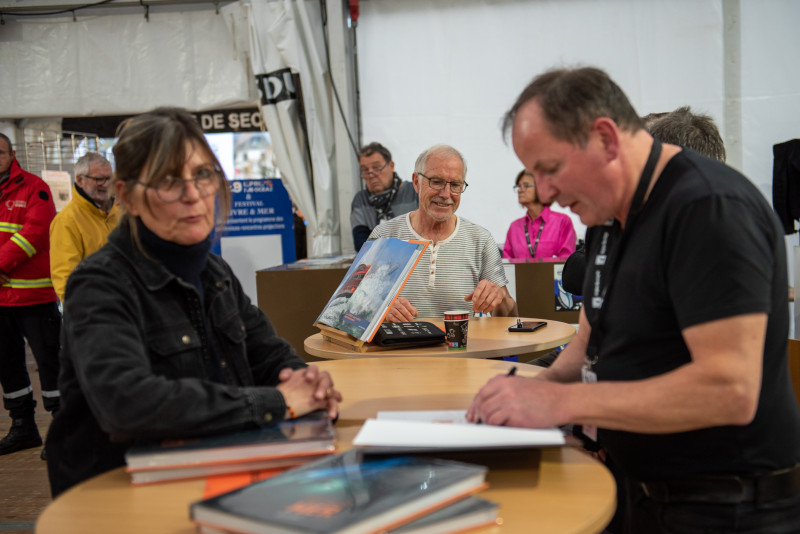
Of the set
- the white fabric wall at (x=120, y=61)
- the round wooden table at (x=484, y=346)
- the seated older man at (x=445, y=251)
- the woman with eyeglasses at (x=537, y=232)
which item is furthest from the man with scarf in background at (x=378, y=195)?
the round wooden table at (x=484, y=346)

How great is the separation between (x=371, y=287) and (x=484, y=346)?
46 cm

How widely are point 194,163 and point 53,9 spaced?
6198 mm

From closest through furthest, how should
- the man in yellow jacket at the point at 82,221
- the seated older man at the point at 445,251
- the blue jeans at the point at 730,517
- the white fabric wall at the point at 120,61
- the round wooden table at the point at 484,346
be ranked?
1. the blue jeans at the point at 730,517
2. the round wooden table at the point at 484,346
3. the seated older man at the point at 445,251
4. the man in yellow jacket at the point at 82,221
5. the white fabric wall at the point at 120,61

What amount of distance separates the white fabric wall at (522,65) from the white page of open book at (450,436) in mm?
5003

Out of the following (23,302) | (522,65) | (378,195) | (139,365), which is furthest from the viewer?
(522,65)

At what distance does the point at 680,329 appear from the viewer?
1213mm

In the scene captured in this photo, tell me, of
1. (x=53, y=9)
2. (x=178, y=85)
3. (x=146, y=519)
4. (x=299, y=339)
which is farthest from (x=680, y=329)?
(x=53, y=9)

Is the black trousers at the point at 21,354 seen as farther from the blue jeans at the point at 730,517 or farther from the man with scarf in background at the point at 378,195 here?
the blue jeans at the point at 730,517

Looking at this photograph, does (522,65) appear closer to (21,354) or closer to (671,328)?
(21,354)

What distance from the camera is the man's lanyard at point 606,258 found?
128 centimetres

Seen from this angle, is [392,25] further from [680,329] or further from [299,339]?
[680,329]

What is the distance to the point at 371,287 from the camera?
2.47 meters

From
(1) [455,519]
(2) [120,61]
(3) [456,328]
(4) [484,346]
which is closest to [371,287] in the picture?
(3) [456,328]

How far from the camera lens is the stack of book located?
3.70 feet
